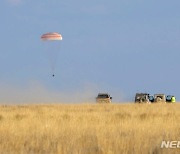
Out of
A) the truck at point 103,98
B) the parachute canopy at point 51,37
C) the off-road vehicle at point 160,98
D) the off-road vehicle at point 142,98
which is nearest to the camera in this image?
the parachute canopy at point 51,37

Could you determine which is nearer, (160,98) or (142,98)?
(142,98)

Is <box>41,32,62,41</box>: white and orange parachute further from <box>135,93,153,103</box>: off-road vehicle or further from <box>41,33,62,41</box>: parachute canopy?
<box>135,93,153,103</box>: off-road vehicle

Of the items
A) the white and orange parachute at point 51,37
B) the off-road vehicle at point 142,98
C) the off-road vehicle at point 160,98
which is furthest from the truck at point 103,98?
the white and orange parachute at point 51,37

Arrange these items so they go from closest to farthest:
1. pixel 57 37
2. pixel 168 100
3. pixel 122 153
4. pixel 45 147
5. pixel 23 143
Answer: pixel 122 153 → pixel 45 147 → pixel 23 143 → pixel 57 37 → pixel 168 100

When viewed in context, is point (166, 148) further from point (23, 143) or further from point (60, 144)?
point (23, 143)

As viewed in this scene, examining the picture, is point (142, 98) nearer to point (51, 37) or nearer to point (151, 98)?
point (151, 98)

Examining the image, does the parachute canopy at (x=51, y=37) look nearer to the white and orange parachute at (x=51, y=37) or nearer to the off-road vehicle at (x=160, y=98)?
the white and orange parachute at (x=51, y=37)

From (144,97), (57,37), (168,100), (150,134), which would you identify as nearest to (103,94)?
(144,97)

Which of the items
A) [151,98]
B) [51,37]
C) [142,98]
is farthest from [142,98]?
[51,37]

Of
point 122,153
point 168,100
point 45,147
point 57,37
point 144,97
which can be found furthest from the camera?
point 168,100

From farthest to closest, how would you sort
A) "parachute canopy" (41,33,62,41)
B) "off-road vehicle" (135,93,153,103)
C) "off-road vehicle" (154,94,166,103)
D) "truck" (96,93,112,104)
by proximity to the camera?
"off-road vehicle" (154,94,166,103) < "off-road vehicle" (135,93,153,103) < "truck" (96,93,112,104) < "parachute canopy" (41,33,62,41)

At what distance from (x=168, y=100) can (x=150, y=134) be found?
62868mm

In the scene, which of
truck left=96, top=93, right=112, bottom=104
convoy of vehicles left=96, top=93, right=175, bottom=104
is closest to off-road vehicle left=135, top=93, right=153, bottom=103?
convoy of vehicles left=96, top=93, right=175, bottom=104

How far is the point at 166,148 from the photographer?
12.9 metres
